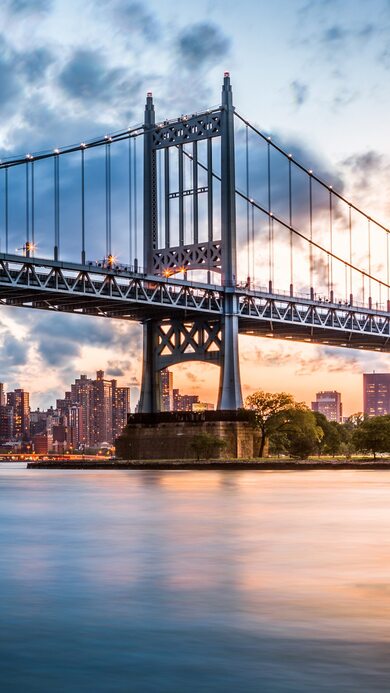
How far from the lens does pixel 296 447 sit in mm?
90250

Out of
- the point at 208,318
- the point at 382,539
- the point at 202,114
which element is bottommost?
the point at 382,539

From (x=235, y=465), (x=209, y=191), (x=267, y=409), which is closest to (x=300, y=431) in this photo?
(x=267, y=409)

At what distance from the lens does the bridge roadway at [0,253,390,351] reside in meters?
67.9

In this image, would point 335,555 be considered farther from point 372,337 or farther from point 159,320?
point 372,337

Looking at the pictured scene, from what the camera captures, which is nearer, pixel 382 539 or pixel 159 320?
pixel 382 539

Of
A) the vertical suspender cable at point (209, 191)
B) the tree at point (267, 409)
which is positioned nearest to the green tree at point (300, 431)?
the tree at point (267, 409)

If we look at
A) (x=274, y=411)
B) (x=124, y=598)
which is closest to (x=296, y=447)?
(x=274, y=411)

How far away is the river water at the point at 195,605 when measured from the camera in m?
9.64

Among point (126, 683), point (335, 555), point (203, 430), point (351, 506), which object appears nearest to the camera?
point (126, 683)

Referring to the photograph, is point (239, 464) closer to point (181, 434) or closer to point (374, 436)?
point (181, 434)

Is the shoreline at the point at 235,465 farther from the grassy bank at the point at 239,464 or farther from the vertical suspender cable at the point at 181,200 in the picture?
the vertical suspender cable at the point at 181,200

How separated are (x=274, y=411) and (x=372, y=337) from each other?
19602 millimetres

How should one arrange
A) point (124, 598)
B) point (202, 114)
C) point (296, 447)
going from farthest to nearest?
point (296, 447) → point (202, 114) → point (124, 598)

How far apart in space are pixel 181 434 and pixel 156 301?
8.63 metres
